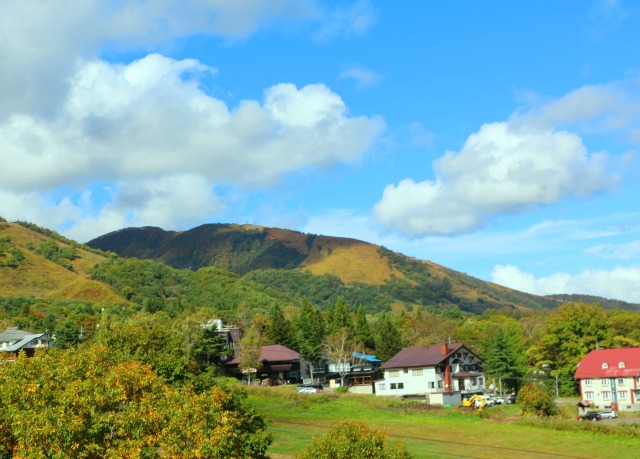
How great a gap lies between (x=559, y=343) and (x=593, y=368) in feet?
35.8

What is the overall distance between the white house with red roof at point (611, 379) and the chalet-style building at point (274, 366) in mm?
39396

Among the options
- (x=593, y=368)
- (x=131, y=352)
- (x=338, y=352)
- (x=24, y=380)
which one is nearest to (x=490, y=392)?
(x=593, y=368)

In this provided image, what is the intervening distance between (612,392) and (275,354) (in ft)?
149

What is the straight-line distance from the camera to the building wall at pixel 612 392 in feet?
274

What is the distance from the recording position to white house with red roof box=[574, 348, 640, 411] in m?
83.6

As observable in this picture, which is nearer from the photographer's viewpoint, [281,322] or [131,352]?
[131,352]

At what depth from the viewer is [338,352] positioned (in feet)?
330

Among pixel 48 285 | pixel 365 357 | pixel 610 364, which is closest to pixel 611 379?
pixel 610 364

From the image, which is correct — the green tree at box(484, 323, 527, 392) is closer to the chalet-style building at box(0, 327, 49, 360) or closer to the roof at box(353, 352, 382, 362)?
the roof at box(353, 352, 382, 362)

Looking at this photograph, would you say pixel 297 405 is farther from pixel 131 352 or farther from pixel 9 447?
pixel 9 447

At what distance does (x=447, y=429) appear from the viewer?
60.8 meters

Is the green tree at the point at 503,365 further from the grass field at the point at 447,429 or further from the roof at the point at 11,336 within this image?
the roof at the point at 11,336

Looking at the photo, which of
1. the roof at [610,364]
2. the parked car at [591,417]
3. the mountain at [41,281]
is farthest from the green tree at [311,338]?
the mountain at [41,281]

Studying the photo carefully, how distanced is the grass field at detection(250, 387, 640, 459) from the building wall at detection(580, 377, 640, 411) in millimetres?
15399
